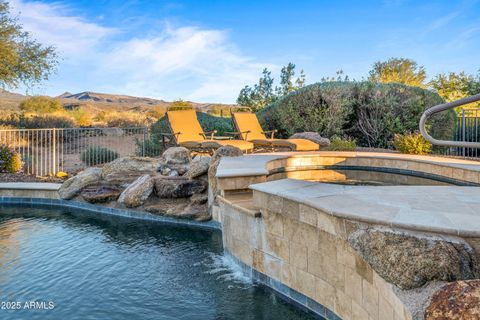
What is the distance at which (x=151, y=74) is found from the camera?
25750 mm

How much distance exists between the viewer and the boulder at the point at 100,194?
710 centimetres

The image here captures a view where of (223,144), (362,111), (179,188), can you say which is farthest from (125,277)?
(362,111)

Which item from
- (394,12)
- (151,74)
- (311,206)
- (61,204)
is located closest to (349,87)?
(394,12)

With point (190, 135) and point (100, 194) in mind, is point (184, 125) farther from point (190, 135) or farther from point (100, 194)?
point (100, 194)

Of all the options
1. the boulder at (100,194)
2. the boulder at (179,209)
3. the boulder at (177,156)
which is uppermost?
the boulder at (177,156)

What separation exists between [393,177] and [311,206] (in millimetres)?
4419

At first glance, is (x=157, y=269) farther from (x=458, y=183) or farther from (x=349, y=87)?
(x=349, y=87)

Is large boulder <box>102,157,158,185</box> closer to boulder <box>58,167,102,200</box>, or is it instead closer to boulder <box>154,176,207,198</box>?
boulder <box>58,167,102,200</box>

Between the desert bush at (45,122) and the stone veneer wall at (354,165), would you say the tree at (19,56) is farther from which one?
the stone veneer wall at (354,165)

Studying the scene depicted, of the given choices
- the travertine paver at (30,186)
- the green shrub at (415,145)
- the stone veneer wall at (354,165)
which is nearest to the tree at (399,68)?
the green shrub at (415,145)

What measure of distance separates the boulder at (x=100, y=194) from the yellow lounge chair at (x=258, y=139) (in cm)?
384

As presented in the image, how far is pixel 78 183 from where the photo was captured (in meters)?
7.73

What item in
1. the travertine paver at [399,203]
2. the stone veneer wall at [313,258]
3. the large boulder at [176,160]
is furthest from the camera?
the large boulder at [176,160]

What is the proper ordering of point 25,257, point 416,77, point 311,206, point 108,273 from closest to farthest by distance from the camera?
point 311,206 → point 108,273 → point 25,257 → point 416,77
